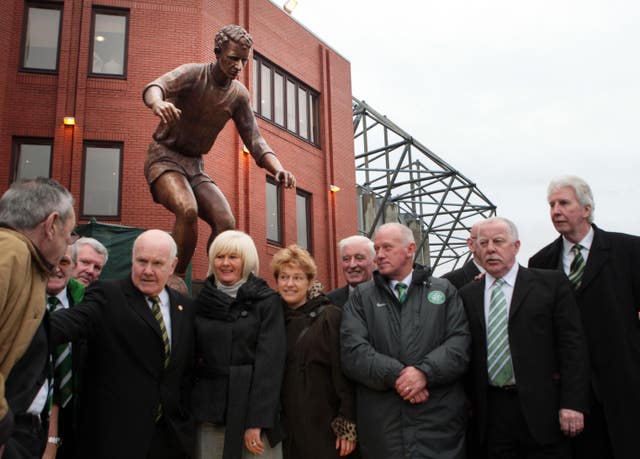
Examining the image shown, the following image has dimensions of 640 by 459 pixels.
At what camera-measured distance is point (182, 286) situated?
18.5ft

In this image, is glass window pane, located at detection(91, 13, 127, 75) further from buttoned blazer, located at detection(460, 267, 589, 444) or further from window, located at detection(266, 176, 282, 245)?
buttoned blazer, located at detection(460, 267, 589, 444)

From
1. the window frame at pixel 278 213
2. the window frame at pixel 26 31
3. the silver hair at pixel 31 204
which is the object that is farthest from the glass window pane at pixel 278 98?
the silver hair at pixel 31 204

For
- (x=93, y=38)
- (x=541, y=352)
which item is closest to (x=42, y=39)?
(x=93, y=38)

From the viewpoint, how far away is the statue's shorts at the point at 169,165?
6.00 m

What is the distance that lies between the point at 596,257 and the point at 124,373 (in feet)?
10.7

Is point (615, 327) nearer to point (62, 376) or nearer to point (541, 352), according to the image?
point (541, 352)

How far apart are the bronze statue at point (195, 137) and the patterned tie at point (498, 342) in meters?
2.71

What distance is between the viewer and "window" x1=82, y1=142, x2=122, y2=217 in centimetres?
1363

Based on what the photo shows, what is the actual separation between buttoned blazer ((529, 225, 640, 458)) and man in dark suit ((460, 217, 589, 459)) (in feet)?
1.25

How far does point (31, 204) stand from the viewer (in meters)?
2.47

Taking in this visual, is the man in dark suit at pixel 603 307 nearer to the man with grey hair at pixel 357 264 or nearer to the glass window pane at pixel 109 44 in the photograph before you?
the man with grey hair at pixel 357 264

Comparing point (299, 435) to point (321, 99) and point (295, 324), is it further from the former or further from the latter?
point (321, 99)

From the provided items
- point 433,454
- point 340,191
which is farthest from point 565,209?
point 340,191

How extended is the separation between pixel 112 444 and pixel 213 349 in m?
0.79
